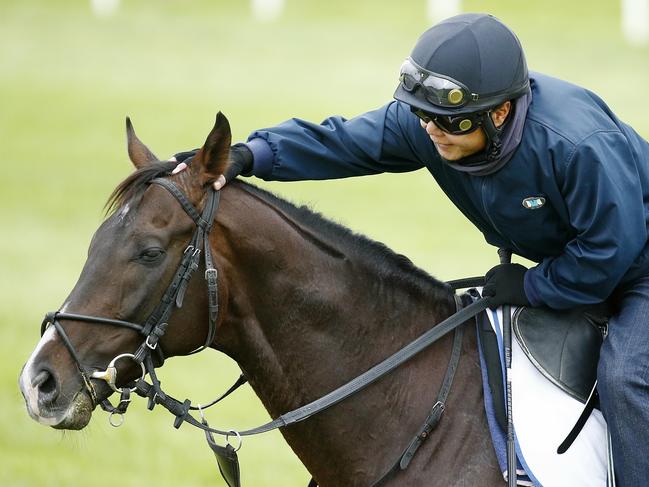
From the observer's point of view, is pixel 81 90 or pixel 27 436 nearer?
pixel 27 436

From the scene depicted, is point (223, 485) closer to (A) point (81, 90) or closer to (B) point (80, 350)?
(B) point (80, 350)

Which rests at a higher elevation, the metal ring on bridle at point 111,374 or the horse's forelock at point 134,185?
the horse's forelock at point 134,185

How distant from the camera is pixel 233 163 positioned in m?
4.94

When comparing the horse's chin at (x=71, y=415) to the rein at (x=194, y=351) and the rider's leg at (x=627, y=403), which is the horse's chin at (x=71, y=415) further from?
the rider's leg at (x=627, y=403)

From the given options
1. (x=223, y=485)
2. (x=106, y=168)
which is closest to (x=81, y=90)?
(x=106, y=168)

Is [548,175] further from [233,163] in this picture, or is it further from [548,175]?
[233,163]

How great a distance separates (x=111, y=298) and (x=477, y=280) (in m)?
1.77

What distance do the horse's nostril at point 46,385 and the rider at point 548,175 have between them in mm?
987

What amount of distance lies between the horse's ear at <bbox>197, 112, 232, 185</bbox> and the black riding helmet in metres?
0.75

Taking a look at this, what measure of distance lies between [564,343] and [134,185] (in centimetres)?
189

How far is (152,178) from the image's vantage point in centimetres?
472

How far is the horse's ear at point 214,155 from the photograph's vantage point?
470 cm

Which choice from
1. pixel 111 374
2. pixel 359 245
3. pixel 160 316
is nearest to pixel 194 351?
pixel 160 316

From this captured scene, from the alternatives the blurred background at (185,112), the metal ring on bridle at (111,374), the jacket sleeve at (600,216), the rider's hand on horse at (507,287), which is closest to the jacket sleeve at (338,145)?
the rider's hand on horse at (507,287)
